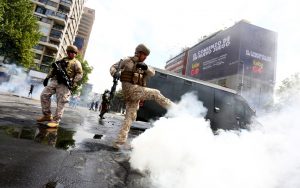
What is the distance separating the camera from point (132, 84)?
423cm

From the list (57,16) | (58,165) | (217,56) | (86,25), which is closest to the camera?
(58,165)

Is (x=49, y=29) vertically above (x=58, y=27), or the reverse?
(x=58, y=27)

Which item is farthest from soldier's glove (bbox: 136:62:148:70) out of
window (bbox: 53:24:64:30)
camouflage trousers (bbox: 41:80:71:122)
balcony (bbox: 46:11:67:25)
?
window (bbox: 53:24:64:30)

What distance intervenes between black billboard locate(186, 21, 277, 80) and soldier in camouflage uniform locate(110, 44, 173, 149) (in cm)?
5643

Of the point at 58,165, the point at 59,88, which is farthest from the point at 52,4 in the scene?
the point at 58,165

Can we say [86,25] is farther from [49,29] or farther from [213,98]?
[213,98]

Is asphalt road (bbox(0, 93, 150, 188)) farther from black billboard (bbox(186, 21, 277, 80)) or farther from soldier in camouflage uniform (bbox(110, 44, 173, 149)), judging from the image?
black billboard (bbox(186, 21, 277, 80))

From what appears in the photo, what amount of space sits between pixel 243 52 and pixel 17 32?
49.3m

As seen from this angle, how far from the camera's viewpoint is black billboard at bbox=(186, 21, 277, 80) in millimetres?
59209

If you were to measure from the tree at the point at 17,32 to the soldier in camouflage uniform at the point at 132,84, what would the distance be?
2313 centimetres

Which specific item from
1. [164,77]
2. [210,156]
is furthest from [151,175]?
[164,77]

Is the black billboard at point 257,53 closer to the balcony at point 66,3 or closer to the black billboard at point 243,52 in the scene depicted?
the black billboard at point 243,52

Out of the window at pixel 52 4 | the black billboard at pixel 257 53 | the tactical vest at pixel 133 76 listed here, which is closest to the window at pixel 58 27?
the window at pixel 52 4

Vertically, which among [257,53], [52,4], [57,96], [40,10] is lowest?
[57,96]
